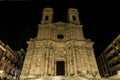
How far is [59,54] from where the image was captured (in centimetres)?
2592

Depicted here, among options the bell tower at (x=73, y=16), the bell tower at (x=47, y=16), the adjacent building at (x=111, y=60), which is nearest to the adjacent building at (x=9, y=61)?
the bell tower at (x=47, y=16)

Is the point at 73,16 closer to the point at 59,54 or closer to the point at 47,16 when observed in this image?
the point at 47,16

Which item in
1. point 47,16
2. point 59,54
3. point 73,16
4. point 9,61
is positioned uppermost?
point 73,16

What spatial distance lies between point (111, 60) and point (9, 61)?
23625mm

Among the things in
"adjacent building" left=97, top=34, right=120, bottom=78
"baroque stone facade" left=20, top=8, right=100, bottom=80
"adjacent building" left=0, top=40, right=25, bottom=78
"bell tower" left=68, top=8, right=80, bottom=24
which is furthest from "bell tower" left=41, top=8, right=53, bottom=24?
"adjacent building" left=97, top=34, right=120, bottom=78

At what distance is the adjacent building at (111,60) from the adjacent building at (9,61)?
21927 mm

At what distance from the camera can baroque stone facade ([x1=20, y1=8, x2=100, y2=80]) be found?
74.9 ft

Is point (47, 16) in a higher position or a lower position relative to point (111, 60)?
higher

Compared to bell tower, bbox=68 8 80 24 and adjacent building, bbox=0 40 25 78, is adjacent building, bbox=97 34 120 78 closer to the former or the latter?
bell tower, bbox=68 8 80 24

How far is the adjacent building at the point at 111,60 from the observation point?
90.9ft

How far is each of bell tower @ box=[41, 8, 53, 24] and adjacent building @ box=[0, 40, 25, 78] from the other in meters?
10.6

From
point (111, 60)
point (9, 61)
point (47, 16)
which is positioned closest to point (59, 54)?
point (9, 61)

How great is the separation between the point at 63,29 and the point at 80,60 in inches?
354

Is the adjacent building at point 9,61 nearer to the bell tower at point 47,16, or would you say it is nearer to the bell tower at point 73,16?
the bell tower at point 47,16
